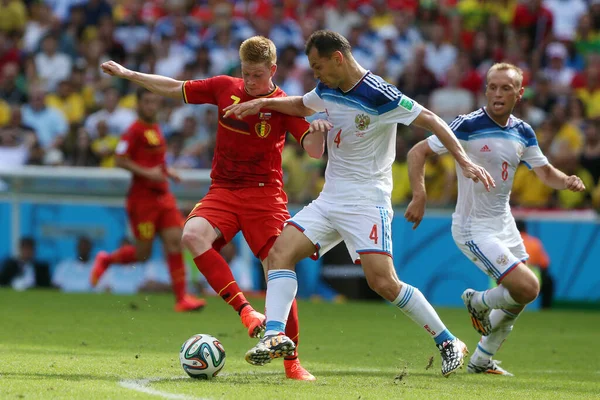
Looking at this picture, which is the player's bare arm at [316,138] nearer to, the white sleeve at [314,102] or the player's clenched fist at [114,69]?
the white sleeve at [314,102]

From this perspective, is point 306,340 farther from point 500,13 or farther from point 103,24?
point 103,24

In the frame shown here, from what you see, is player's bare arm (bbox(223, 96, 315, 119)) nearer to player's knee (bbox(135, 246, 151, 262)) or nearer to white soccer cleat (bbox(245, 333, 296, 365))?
white soccer cleat (bbox(245, 333, 296, 365))

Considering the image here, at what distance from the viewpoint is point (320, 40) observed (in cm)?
698

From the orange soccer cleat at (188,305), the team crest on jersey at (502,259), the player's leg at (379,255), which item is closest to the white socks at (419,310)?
the player's leg at (379,255)

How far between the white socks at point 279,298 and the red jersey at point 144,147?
5882 millimetres

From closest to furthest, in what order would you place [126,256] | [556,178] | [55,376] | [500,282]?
[55,376]
[500,282]
[556,178]
[126,256]

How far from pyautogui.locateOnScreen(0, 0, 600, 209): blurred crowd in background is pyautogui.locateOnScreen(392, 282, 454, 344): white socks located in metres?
8.32

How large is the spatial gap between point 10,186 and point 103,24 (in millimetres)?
5360

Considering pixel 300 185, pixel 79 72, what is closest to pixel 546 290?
pixel 300 185

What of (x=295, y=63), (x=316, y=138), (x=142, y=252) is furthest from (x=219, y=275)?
(x=295, y=63)

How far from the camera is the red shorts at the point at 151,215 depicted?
42.3 feet

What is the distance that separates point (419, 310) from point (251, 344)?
275 centimetres

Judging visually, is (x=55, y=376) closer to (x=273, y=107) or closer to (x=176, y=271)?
(x=273, y=107)

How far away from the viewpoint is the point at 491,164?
8.31 meters
